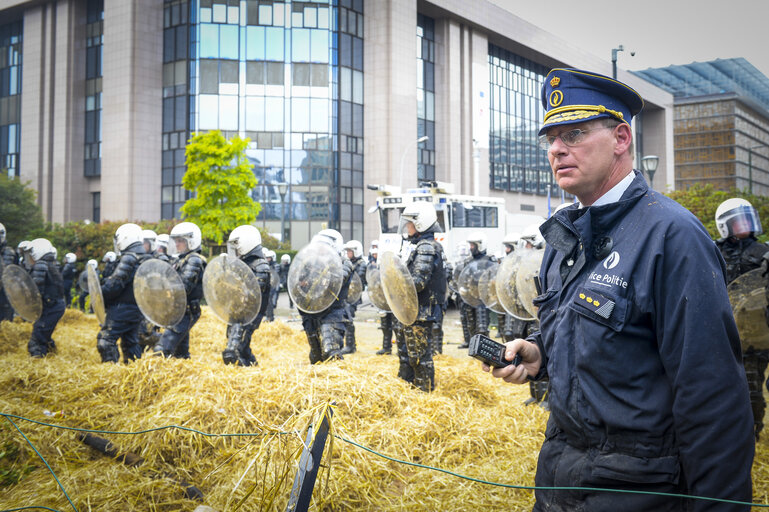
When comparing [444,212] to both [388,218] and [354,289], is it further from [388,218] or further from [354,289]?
[354,289]

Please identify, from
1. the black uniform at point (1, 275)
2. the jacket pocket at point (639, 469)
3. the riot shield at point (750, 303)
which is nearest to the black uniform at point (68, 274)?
the black uniform at point (1, 275)

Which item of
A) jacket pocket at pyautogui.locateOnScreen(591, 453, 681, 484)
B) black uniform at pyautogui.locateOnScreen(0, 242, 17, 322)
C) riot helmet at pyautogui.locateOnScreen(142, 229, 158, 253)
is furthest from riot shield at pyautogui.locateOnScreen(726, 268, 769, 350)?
riot helmet at pyautogui.locateOnScreen(142, 229, 158, 253)

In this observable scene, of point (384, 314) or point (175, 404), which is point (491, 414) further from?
point (384, 314)

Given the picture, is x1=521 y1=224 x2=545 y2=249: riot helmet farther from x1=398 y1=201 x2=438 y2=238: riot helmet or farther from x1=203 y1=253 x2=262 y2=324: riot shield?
x1=203 y1=253 x2=262 y2=324: riot shield

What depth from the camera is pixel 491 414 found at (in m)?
5.91

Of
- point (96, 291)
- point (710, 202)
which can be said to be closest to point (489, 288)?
point (96, 291)

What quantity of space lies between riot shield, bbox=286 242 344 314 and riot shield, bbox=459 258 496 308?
410 cm

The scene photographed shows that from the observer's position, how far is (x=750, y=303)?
4863 mm

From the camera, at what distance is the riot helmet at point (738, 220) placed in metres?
5.63

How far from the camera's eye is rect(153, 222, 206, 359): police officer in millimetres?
7441

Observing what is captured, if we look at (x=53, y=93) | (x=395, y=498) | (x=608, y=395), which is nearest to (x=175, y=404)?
(x=395, y=498)

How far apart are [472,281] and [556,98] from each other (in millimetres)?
9015

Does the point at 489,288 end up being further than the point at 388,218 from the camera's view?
No

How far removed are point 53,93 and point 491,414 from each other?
1659 inches
